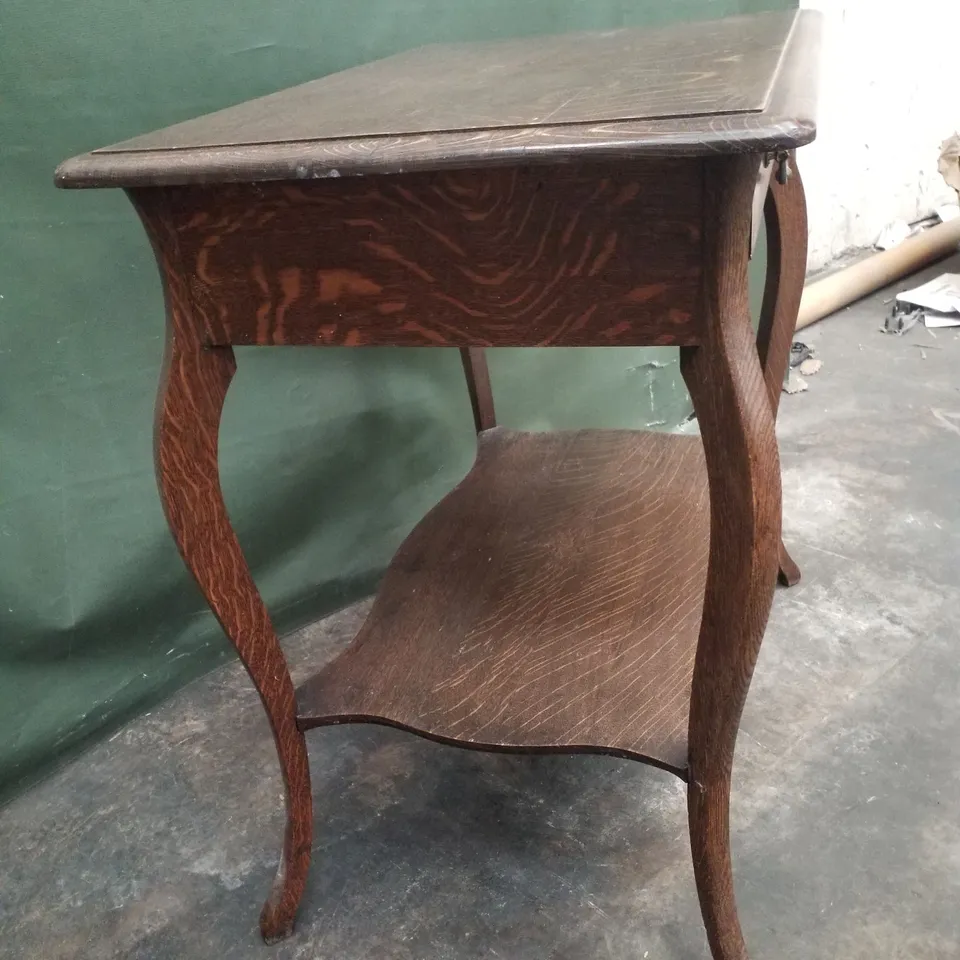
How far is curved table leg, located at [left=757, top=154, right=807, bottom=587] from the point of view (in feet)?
3.66

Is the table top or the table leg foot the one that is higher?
the table top

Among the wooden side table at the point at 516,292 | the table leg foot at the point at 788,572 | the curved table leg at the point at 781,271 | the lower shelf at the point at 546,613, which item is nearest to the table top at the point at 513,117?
the wooden side table at the point at 516,292

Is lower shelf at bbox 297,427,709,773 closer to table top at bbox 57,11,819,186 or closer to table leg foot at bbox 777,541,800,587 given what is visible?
table leg foot at bbox 777,541,800,587

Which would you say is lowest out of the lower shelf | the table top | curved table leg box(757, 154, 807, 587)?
the lower shelf

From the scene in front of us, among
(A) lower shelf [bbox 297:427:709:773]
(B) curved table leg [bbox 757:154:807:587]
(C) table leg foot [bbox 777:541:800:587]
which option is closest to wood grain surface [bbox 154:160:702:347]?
(A) lower shelf [bbox 297:427:709:773]

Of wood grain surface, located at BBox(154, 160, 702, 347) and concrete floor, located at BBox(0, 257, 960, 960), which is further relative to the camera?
concrete floor, located at BBox(0, 257, 960, 960)

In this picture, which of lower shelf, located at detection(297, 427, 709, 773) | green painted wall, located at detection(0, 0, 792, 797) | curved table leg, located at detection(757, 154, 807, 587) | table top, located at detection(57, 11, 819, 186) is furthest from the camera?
curved table leg, located at detection(757, 154, 807, 587)

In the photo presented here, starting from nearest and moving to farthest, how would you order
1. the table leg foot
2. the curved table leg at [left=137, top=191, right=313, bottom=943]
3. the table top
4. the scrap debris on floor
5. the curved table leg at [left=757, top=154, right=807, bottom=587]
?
1. the table top
2. the curved table leg at [left=137, top=191, right=313, bottom=943]
3. the curved table leg at [left=757, top=154, right=807, bottom=587]
4. the table leg foot
5. the scrap debris on floor

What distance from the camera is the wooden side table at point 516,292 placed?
0.55 m

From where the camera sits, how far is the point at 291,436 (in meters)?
1.28

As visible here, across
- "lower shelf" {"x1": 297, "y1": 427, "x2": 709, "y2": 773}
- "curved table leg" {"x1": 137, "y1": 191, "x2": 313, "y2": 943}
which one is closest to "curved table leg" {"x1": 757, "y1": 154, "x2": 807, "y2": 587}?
"lower shelf" {"x1": 297, "y1": 427, "x2": 709, "y2": 773}

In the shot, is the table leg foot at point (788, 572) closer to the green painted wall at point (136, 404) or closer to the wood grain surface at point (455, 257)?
the green painted wall at point (136, 404)

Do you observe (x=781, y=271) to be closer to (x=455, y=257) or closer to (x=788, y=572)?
(x=788, y=572)

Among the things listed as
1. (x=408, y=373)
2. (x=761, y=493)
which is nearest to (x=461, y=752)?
(x=408, y=373)
